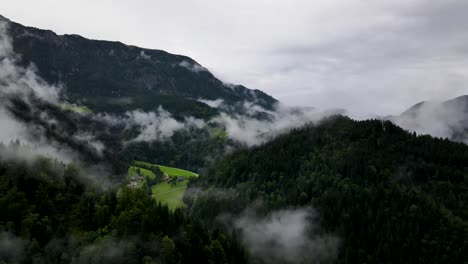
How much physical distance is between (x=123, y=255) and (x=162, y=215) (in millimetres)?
29135

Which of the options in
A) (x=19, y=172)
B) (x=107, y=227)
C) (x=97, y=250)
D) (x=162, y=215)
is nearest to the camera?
(x=97, y=250)

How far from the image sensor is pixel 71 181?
600 feet

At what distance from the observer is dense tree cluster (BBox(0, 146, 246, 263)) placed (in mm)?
138500

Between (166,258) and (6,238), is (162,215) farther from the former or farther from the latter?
(6,238)

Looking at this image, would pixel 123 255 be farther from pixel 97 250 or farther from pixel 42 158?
pixel 42 158

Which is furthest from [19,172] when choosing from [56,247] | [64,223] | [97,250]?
[97,250]

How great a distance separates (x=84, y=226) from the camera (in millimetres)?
158500

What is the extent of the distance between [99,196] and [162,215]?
1181 inches

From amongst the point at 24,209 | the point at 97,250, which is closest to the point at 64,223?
the point at 24,209

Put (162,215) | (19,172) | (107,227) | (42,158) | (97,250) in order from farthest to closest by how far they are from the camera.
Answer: (42,158) < (19,172) < (162,215) < (107,227) < (97,250)

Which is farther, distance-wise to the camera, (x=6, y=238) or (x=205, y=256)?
(x=205, y=256)

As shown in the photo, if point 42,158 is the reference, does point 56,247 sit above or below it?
below

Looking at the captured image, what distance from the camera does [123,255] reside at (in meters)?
137

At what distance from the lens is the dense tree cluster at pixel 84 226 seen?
138500 mm
